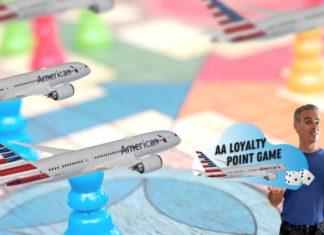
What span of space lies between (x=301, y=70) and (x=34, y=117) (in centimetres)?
415

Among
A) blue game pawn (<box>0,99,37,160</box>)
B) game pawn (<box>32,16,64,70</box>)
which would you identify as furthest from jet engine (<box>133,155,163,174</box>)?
game pawn (<box>32,16,64,70</box>)

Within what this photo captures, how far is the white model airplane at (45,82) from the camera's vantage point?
19.2 ft

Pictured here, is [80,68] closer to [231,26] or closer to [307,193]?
[307,193]

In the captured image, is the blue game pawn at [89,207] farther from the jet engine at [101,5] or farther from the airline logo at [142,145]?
the jet engine at [101,5]

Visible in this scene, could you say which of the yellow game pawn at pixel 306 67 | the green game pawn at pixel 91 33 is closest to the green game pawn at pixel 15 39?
the green game pawn at pixel 91 33

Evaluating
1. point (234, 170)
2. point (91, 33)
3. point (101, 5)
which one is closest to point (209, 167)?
point (234, 170)

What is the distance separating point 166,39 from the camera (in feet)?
45.1

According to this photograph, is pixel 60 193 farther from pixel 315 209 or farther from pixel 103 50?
pixel 103 50

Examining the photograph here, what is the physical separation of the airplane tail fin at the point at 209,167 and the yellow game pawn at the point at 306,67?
5.82 metres

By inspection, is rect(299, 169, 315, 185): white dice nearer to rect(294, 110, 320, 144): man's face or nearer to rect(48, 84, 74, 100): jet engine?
rect(294, 110, 320, 144): man's face

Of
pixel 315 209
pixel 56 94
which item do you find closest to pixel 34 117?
pixel 56 94

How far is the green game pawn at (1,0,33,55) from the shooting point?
13.1 metres

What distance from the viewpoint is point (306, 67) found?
433 inches

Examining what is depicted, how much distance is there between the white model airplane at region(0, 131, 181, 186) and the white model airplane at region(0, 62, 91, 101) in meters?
0.52
